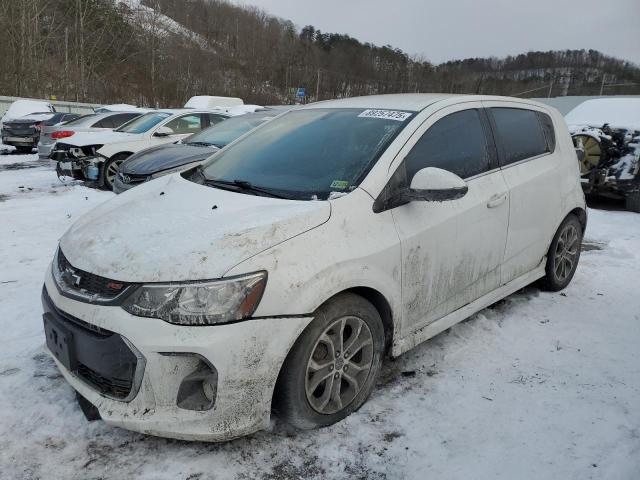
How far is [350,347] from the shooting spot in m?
2.56

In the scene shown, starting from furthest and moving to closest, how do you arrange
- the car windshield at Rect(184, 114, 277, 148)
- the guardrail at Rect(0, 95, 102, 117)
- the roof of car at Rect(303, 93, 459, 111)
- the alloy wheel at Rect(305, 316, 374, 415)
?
the guardrail at Rect(0, 95, 102, 117) < the car windshield at Rect(184, 114, 277, 148) < the roof of car at Rect(303, 93, 459, 111) < the alloy wheel at Rect(305, 316, 374, 415)

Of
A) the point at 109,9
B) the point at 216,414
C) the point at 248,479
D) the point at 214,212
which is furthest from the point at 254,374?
the point at 109,9

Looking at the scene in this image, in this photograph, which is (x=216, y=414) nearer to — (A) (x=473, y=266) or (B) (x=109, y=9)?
(A) (x=473, y=266)

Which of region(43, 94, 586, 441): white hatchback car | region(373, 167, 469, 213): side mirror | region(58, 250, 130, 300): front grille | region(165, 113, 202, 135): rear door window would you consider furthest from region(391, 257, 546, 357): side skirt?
region(165, 113, 202, 135): rear door window

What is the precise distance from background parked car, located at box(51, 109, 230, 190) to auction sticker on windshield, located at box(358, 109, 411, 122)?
6.88 meters

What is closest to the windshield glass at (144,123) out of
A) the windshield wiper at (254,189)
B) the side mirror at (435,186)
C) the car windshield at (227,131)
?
the car windshield at (227,131)

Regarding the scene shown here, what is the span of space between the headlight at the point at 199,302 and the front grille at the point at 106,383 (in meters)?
0.34

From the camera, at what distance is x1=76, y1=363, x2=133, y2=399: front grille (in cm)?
219

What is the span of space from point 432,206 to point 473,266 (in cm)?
59

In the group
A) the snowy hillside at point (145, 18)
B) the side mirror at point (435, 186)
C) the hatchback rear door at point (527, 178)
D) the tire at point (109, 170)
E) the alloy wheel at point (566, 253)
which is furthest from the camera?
the snowy hillside at point (145, 18)

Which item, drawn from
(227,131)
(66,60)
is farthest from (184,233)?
(66,60)

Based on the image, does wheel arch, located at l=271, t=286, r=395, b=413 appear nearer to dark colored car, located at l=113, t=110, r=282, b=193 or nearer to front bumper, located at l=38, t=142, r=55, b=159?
dark colored car, located at l=113, t=110, r=282, b=193

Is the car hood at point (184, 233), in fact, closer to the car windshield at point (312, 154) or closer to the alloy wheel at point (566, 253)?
the car windshield at point (312, 154)

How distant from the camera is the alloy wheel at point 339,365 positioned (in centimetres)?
242
